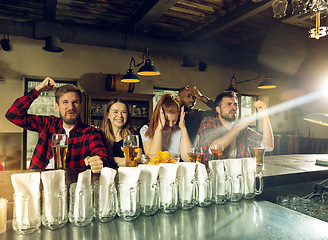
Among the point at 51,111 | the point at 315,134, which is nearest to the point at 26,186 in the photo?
the point at 51,111

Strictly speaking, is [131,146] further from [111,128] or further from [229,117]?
[229,117]

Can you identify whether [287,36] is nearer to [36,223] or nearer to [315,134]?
[315,134]

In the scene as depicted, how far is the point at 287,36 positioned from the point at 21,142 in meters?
5.73

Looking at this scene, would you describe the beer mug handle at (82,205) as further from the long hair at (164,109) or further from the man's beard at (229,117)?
the man's beard at (229,117)

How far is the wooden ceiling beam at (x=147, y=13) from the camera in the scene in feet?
11.6

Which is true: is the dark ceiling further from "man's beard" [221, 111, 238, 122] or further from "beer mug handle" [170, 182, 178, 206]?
"beer mug handle" [170, 182, 178, 206]

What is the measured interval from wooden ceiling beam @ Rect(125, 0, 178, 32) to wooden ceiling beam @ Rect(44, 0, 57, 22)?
127 cm

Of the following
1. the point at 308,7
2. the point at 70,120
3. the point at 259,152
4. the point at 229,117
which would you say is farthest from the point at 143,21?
the point at 259,152

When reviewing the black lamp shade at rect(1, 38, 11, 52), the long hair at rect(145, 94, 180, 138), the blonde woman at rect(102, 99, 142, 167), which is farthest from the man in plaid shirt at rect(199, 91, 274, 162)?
the black lamp shade at rect(1, 38, 11, 52)

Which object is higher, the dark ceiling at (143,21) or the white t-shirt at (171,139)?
the dark ceiling at (143,21)

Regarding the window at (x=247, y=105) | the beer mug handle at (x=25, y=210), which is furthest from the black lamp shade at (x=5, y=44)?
the window at (x=247, y=105)

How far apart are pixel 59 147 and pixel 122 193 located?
2.11 feet

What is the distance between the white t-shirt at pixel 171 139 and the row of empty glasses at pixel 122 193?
52.7 inches

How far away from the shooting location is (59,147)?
4.82ft
